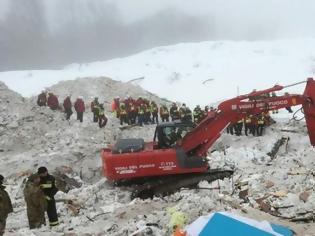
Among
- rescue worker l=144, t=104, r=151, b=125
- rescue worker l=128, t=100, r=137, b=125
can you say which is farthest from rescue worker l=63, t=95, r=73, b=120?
rescue worker l=144, t=104, r=151, b=125

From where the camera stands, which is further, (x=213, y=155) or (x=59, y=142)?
(x=59, y=142)

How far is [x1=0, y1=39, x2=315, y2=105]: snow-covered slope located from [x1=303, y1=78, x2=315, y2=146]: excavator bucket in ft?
152

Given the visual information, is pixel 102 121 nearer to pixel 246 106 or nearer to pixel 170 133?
pixel 170 133

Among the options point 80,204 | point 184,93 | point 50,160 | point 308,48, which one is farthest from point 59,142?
point 308,48

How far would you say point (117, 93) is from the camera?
116 ft

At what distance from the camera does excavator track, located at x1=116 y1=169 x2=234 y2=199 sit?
45.0 feet

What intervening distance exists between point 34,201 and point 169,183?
4682mm

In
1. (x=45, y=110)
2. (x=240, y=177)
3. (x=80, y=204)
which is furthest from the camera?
(x=45, y=110)

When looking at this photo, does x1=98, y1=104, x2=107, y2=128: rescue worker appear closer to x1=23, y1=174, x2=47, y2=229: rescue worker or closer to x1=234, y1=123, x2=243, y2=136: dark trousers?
x1=234, y1=123, x2=243, y2=136: dark trousers

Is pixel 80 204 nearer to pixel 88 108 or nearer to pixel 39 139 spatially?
pixel 39 139

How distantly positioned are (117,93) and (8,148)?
1462 cm

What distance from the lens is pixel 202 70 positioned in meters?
72.8

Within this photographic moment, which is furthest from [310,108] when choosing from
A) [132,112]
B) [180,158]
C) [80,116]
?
[80,116]

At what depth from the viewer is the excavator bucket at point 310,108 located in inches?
477
